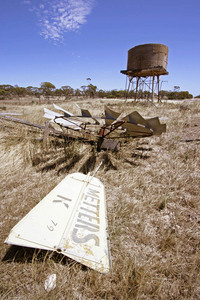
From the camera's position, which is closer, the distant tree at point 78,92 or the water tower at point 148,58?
the water tower at point 148,58

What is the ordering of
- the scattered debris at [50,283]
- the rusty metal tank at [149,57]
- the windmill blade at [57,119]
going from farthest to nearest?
the rusty metal tank at [149,57]
the windmill blade at [57,119]
the scattered debris at [50,283]

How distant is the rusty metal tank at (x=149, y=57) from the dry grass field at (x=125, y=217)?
903 centimetres

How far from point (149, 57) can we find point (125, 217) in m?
11.9

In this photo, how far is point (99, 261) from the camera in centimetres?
124

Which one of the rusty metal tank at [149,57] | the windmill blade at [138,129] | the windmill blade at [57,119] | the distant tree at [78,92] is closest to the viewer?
the windmill blade at [138,129]

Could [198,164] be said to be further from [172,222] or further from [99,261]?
[99,261]

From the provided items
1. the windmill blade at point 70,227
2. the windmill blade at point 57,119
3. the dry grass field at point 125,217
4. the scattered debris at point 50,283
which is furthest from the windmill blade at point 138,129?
the scattered debris at point 50,283

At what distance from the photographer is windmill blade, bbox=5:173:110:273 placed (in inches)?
49.1

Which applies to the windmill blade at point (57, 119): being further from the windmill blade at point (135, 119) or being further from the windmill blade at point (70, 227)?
the windmill blade at point (70, 227)

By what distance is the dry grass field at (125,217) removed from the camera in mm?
1186

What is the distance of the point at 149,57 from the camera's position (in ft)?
34.8

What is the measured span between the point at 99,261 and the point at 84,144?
2.93 m

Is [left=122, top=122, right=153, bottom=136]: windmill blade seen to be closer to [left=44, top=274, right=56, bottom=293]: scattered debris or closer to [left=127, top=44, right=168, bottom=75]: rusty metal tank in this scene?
[left=44, top=274, right=56, bottom=293]: scattered debris

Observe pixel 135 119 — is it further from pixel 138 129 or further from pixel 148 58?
pixel 148 58
